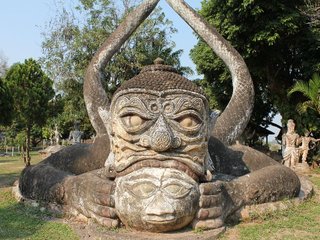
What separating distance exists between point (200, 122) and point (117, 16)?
56.4ft

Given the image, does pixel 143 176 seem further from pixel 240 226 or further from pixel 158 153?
pixel 240 226

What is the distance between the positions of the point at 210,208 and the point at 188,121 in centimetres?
118

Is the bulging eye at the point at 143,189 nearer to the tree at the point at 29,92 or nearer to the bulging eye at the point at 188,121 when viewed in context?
the bulging eye at the point at 188,121

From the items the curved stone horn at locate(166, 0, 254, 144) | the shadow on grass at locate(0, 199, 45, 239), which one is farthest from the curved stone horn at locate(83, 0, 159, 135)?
the shadow on grass at locate(0, 199, 45, 239)

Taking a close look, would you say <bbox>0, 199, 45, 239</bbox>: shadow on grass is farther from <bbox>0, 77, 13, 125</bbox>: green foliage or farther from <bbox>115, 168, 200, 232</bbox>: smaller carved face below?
<bbox>0, 77, 13, 125</bbox>: green foliage

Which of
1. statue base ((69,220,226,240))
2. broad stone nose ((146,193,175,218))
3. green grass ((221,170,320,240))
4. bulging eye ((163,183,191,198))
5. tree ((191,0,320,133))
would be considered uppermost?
tree ((191,0,320,133))

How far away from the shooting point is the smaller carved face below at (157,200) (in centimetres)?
506

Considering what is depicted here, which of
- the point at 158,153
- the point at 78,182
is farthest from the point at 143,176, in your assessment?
the point at 78,182

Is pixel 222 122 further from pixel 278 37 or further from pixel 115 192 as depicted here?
pixel 278 37

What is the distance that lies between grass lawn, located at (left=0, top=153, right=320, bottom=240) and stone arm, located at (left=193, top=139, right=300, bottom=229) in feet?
0.86

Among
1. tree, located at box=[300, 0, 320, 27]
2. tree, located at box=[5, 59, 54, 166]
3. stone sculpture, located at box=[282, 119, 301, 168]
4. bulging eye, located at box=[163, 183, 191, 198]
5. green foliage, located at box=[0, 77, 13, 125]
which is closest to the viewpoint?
bulging eye, located at box=[163, 183, 191, 198]

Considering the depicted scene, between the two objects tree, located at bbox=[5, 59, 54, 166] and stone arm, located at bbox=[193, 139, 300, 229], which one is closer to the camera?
stone arm, located at bbox=[193, 139, 300, 229]

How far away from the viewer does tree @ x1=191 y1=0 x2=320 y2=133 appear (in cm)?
1366

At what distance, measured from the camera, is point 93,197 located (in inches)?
221
